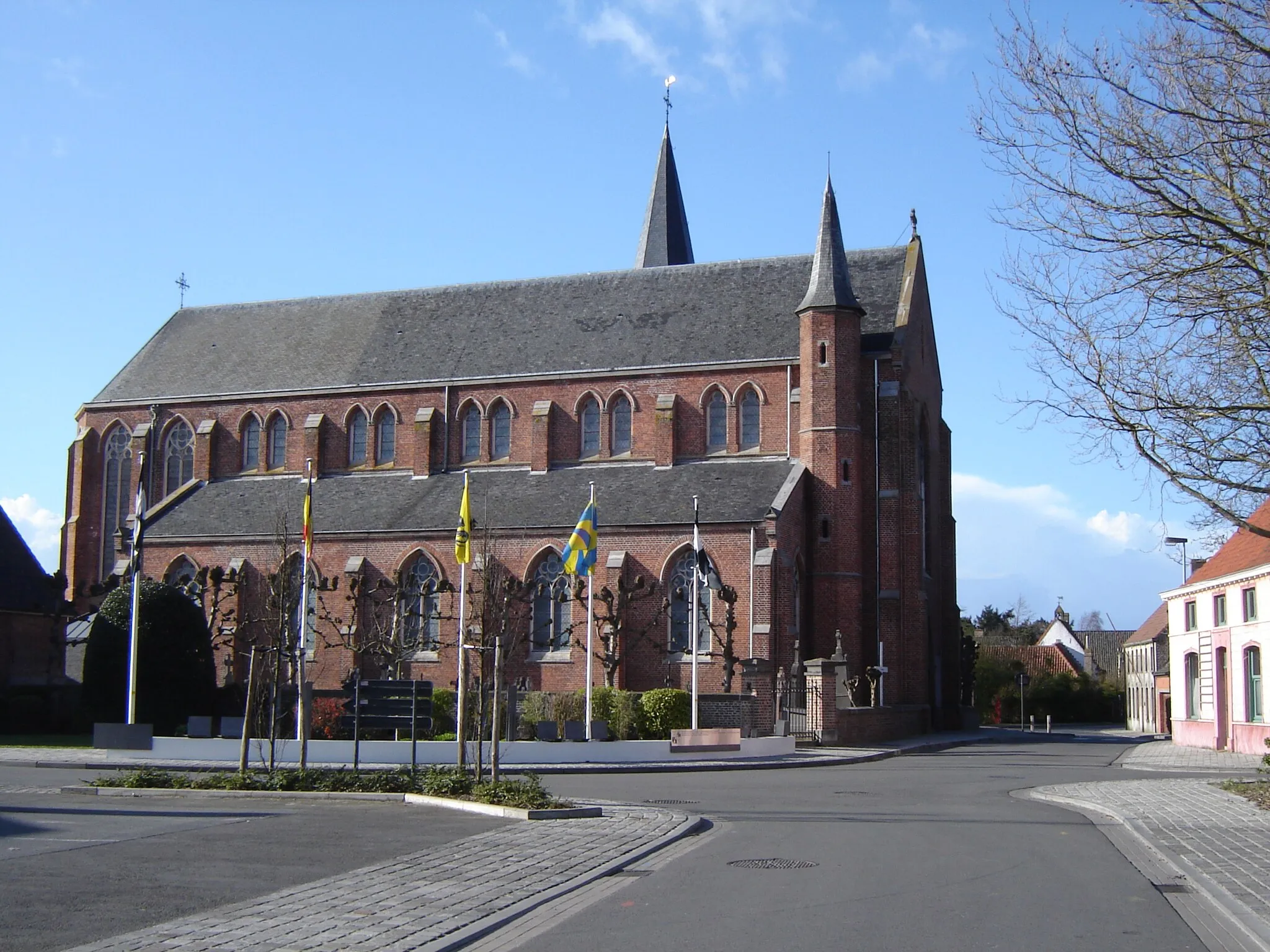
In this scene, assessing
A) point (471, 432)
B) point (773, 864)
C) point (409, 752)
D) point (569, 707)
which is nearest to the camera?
point (773, 864)

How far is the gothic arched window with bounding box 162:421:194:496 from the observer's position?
5022 cm

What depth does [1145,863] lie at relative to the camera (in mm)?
12891

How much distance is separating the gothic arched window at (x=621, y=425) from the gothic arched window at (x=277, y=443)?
41.3 feet

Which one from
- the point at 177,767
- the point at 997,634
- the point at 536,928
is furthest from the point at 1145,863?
the point at 997,634

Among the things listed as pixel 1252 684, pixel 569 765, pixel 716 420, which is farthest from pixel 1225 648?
pixel 569 765

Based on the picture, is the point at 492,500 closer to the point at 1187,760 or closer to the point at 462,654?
the point at 462,654

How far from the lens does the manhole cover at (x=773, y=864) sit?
12.4 meters

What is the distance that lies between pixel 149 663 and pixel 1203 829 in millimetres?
29132

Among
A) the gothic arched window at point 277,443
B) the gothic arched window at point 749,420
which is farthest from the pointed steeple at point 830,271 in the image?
the gothic arched window at point 277,443

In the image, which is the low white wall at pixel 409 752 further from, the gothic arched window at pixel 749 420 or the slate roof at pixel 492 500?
the gothic arched window at pixel 749 420

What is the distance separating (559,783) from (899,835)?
9.47 metres

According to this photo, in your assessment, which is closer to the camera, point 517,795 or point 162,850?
point 162,850

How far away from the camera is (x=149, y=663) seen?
121ft

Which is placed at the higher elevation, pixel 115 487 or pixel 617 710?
pixel 115 487
